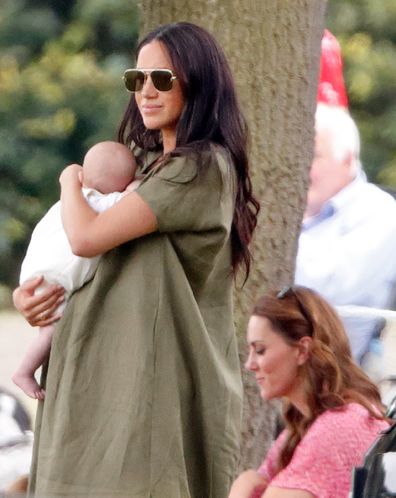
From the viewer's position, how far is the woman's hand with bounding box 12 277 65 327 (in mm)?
4188

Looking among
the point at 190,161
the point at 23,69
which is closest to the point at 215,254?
the point at 190,161

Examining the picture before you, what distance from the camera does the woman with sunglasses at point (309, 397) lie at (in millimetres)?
4160

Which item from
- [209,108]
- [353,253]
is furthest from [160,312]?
[353,253]

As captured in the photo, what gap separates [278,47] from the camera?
17.9ft

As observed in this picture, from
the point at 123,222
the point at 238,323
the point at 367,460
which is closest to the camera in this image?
the point at 367,460

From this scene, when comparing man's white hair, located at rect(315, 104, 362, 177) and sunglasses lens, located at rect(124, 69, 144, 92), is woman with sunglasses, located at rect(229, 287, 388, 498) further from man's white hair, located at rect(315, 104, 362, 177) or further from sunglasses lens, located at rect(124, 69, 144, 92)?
man's white hair, located at rect(315, 104, 362, 177)

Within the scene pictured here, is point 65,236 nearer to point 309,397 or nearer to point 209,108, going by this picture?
point 209,108

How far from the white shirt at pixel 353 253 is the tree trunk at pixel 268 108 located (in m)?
0.99

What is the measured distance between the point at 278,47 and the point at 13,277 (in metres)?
7.93

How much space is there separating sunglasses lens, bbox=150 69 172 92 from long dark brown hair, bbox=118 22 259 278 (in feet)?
0.09

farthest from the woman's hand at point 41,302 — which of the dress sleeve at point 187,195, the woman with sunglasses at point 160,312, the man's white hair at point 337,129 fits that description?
the man's white hair at point 337,129

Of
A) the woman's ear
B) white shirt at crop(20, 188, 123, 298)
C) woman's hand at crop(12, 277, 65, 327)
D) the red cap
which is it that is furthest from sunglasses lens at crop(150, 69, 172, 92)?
the red cap

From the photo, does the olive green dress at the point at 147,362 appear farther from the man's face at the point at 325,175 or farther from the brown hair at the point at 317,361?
the man's face at the point at 325,175

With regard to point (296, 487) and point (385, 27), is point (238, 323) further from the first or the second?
point (385, 27)
